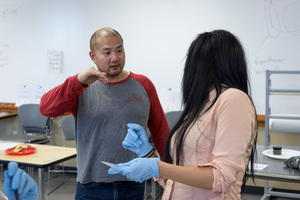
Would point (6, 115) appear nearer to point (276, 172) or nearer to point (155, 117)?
point (155, 117)

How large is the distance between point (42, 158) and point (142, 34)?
2027 mm

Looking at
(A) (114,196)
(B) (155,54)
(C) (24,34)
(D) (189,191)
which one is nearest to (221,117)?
(D) (189,191)

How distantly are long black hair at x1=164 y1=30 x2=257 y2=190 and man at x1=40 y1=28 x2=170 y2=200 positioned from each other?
574mm

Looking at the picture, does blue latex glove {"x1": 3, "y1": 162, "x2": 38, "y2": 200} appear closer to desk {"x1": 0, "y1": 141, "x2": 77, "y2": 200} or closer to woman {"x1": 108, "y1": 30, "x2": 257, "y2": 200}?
woman {"x1": 108, "y1": 30, "x2": 257, "y2": 200}

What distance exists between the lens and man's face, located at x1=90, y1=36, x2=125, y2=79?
1.73 m

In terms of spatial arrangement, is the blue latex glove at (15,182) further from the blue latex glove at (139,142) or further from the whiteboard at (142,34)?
the whiteboard at (142,34)

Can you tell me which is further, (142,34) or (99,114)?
(142,34)

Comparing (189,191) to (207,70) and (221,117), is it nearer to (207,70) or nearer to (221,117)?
(221,117)

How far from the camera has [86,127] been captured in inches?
67.8

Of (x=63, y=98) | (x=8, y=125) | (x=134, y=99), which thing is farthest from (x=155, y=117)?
(x=8, y=125)

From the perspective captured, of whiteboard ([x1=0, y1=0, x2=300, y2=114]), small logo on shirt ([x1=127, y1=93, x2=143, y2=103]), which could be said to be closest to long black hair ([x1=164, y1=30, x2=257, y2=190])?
small logo on shirt ([x1=127, y1=93, x2=143, y2=103])

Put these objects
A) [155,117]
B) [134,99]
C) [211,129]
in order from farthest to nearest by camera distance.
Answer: [155,117] → [134,99] → [211,129]

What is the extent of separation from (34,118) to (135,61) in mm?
1497

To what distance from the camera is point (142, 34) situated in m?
3.99
